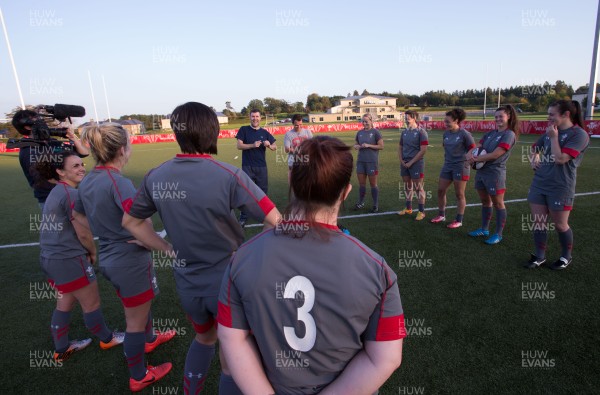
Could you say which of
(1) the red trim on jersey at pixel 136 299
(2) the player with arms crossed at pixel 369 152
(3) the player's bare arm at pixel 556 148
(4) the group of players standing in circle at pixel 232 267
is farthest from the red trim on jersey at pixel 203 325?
(2) the player with arms crossed at pixel 369 152

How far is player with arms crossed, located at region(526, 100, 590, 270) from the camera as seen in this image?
4.38 m

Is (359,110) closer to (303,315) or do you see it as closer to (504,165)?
(504,165)

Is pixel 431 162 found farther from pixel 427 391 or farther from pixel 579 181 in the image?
pixel 427 391

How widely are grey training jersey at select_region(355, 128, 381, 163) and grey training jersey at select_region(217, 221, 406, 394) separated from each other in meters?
6.93

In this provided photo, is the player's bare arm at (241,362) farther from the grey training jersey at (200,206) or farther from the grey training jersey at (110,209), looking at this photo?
the grey training jersey at (110,209)

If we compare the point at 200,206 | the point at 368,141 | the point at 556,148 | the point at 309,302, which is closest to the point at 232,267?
the point at 309,302

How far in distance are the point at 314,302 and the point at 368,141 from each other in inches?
278

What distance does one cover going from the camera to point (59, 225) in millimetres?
3078

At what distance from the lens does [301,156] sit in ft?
4.25

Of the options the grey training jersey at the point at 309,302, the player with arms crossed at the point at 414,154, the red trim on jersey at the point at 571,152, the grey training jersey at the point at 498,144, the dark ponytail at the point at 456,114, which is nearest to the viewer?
the grey training jersey at the point at 309,302

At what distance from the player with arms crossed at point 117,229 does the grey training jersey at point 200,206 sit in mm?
369

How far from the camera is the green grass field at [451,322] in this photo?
3.04 metres

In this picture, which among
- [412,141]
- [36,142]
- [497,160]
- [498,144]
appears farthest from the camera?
[412,141]

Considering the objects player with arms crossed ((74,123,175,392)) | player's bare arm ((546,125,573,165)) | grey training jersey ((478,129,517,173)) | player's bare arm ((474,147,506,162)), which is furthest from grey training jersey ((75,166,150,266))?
grey training jersey ((478,129,517,173))
